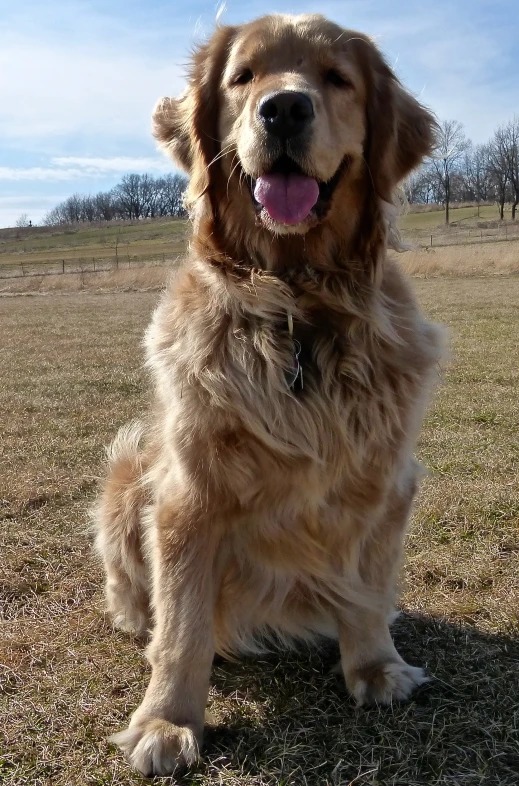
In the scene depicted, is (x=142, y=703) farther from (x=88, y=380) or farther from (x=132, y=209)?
(x=132, y=209)

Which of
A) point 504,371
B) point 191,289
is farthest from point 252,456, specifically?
point 504,371

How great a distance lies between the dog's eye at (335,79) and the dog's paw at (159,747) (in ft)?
7.10

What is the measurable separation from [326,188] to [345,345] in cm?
54

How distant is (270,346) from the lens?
7.39 feet

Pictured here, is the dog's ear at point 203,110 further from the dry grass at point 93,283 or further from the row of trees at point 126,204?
the row of trees at point 126,204

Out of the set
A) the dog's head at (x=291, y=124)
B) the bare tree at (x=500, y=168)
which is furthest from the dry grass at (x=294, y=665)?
the bare tree at (x=500, y=168)

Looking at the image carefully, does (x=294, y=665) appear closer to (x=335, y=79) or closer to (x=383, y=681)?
(x=383, y=681)

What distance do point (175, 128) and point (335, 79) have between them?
66cm

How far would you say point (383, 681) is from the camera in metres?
2.29

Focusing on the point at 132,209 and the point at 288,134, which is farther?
the point at 132,209

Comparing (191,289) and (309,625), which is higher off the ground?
(191,289)

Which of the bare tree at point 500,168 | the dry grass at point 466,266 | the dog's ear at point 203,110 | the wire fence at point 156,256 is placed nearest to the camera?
the dog's ear at point 203,110

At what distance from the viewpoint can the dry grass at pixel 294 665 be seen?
1.99 meters

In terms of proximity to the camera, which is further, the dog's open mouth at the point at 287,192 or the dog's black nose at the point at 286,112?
the dog's open mouth at the point at 287,192
